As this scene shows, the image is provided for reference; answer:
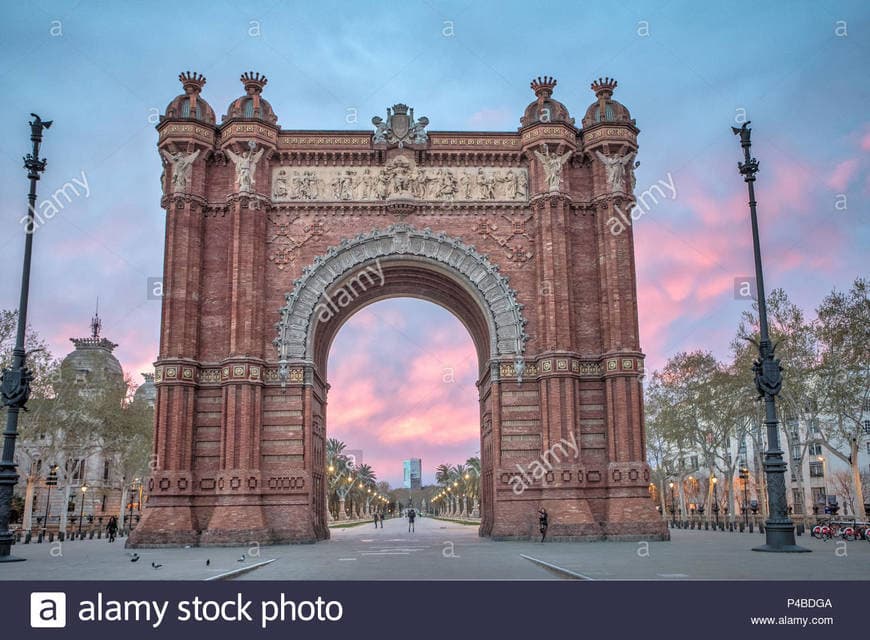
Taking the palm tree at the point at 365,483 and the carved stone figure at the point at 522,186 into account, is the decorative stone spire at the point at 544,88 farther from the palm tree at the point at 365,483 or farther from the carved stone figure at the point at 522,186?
the palm tree at the point at 365,483

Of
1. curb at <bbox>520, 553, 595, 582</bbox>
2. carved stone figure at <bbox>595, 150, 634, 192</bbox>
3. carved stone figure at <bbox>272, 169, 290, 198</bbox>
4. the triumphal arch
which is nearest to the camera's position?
curb at <bbox>520, 553, 595, 582</bbox>

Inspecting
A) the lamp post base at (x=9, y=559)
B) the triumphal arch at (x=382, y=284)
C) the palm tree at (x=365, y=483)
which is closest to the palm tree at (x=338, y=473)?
the palm tree at (x=365, y=483)

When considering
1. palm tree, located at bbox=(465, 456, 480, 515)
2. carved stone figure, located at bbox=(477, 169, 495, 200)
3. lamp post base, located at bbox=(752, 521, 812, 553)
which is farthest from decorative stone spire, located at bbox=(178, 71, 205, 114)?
palm tree, located at bbox=(465, 456, 480, 515)

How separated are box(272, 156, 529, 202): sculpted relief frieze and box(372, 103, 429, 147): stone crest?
0.89m

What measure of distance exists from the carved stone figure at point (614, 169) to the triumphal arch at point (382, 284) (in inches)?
2.6

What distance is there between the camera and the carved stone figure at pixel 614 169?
1321 inches

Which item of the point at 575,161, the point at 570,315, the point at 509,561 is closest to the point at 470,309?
the point at 570,315

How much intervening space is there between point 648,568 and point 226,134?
82.6 feet

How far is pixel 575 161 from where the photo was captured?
3462cm

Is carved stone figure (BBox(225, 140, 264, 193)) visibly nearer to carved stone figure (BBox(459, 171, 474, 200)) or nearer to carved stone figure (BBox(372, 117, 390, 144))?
carved stone figure (BBox(372, 117, 390, 144))

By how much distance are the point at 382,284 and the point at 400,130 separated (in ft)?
22.5

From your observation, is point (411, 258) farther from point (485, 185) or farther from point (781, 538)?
point (781, 538)

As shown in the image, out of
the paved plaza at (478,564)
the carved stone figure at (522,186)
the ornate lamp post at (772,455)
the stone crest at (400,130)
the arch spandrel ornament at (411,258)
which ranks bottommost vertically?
the paved plaza at (478,564)

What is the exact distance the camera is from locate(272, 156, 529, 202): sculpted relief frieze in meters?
34.4
